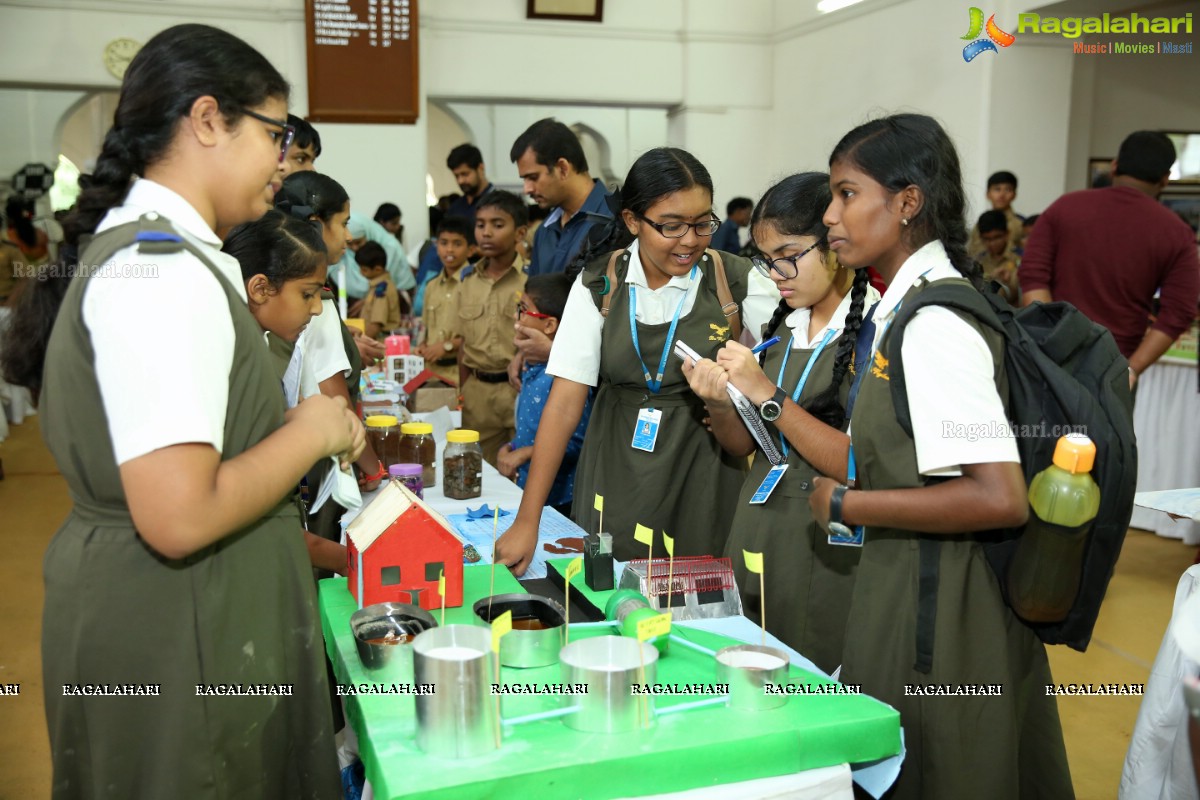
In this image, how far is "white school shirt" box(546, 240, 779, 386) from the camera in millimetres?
2275

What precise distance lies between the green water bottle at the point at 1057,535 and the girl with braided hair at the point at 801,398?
46 cm

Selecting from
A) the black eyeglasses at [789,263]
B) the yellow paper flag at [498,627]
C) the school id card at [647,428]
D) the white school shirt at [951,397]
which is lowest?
the yellow paper flag at [498,627]

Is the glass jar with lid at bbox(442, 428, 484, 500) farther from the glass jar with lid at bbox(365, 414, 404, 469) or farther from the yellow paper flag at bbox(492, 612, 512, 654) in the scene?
the yellow paper flag at bbox(492, 612, 512, 654)

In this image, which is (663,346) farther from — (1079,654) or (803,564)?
(1079,654)

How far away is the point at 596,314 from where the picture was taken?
230 cm

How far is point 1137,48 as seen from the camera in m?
7.18

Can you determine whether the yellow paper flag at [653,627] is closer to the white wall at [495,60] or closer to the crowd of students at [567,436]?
the crowd of students at [567,436]

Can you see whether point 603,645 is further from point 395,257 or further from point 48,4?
point 48,4

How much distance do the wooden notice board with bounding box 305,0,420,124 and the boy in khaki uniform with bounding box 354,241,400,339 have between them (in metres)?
2.00

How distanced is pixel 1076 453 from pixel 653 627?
643mm

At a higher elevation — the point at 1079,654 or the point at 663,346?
the point at 663,346

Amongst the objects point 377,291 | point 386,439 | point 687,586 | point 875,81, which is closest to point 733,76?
point 875,81

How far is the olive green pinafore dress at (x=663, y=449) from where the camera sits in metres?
2.27

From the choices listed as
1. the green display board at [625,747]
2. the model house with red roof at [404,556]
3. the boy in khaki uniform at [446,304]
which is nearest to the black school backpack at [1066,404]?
the green display board at [625,747]
